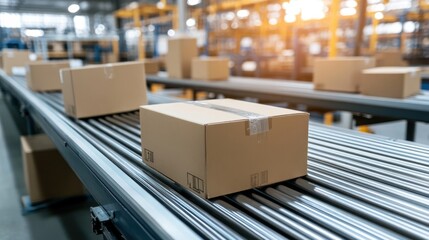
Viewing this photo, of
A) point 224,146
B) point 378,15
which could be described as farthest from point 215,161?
point 378,15

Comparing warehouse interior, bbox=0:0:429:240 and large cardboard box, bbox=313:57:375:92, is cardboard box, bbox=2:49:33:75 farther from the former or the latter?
large cardboard box, bbox=313:57:375:92

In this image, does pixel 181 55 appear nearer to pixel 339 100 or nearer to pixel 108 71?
pixel 339 100

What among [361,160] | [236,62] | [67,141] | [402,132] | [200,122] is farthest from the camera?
[236,62]

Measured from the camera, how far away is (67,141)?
160 cm

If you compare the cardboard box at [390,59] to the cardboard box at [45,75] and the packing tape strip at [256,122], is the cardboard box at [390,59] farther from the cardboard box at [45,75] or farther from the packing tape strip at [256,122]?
the packing tape strip at [256,122]

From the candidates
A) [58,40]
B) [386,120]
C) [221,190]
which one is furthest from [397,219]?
[58,40]

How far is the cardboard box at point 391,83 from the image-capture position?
98.9 inches

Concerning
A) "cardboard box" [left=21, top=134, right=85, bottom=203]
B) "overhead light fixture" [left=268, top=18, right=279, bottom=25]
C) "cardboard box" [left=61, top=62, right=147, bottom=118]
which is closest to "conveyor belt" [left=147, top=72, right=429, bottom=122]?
"cardboard box" [left=61, top=62, right=147, bottom=118]

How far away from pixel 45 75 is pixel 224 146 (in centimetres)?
283

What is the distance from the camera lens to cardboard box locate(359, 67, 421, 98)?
2.51 m

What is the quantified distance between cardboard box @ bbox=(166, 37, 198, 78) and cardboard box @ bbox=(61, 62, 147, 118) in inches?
90.8

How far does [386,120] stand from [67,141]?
2327 mm

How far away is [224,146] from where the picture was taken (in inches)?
39.1

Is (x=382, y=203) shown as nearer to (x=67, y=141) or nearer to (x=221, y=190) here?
(x=221, y=190)
